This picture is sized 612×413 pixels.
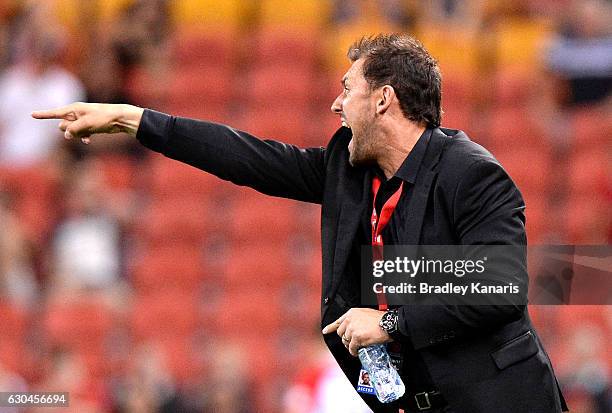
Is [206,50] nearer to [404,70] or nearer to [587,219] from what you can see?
[587,219]

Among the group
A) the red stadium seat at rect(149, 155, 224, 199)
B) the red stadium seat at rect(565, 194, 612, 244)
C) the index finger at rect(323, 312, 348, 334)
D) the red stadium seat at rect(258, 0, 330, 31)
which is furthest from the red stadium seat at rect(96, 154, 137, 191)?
the index finger at rect(323, 312, 348, 334)

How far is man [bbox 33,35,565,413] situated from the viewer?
3139mm

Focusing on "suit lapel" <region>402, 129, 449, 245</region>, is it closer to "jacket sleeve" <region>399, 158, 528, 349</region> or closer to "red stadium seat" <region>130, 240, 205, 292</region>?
"jacket sleeve" <region>399, 158, 528, 349</region>

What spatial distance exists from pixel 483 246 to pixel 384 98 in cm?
52

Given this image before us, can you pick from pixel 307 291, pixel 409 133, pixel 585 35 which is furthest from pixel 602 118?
pixel 409 133

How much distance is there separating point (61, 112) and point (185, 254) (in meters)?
4.40

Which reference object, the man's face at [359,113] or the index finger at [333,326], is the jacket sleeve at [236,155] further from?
the index finger at [333,326]

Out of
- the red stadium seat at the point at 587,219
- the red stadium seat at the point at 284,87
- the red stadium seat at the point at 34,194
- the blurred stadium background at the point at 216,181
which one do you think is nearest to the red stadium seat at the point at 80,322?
the blurred stadium background at the point at 216,181

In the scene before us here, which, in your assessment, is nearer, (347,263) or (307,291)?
(347,263)

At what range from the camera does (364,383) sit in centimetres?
332

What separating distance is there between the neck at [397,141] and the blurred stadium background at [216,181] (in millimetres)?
3032

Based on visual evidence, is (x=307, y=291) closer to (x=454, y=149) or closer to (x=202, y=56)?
(x=202, y=56)

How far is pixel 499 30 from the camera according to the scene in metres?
8.24

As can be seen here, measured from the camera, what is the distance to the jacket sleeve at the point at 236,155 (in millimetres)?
3367
